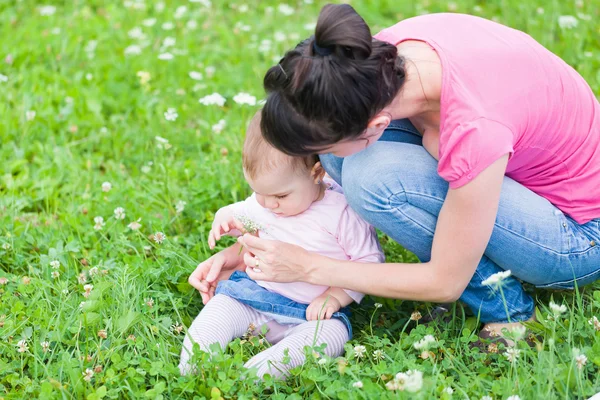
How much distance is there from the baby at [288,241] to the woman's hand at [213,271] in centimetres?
5

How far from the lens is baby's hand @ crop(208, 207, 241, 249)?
2291 mm

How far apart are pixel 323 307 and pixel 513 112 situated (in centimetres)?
74

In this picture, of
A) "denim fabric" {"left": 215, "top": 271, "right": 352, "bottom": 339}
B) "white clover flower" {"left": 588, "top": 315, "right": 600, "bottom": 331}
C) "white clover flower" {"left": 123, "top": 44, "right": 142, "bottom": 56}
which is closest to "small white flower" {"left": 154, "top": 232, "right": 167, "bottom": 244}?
"denim fabric" {"left": 215, "top": 271, "right": 352, "bottom": 339}

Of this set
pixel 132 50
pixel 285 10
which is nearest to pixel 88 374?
pixel 132 50

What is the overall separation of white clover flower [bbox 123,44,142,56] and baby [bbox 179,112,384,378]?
165cm

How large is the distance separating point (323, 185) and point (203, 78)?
5.00 feet

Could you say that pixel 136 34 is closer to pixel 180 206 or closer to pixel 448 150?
pixel 180 206

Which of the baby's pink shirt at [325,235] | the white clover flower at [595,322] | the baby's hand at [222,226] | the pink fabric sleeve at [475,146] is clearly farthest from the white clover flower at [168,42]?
the white clover flower at [595,322]

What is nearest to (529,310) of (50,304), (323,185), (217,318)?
(323,185)

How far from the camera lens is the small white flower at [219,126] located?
120 inches

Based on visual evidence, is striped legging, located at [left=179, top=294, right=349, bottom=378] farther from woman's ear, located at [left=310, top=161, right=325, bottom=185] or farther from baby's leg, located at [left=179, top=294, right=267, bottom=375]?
woman's ear, located at [left=310, top=161, right=325, bottom=185]

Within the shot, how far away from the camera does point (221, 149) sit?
3002mm

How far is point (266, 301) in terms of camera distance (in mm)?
2230

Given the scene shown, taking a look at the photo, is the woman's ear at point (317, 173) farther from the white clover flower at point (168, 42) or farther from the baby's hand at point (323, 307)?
the white clover flower at point (168, 42)
